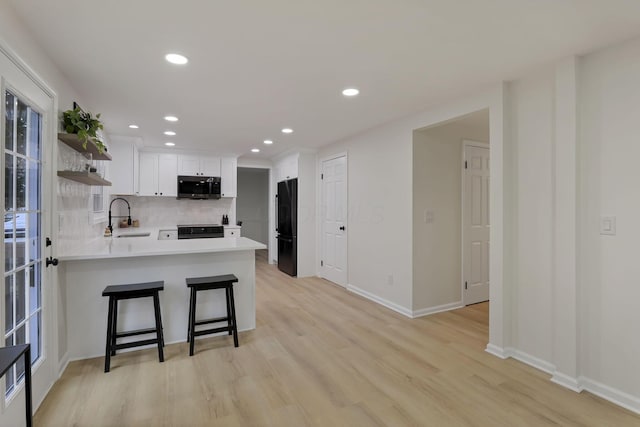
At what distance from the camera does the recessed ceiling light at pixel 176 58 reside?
230cm

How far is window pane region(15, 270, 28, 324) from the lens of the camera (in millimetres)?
1876

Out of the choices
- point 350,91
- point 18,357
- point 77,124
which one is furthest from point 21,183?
point 350,91

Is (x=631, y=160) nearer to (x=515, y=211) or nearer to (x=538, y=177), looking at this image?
(x=538, y=177)

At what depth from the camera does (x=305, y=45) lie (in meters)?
2.17

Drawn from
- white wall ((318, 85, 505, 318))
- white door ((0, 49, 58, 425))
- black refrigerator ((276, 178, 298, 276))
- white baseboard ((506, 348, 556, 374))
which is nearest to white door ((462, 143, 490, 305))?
white wall ((318, 85, 505, 318))

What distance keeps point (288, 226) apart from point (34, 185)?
4147mm

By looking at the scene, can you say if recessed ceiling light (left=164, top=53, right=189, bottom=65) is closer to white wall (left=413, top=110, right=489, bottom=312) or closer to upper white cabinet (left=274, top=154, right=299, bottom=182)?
white wall (left=413, top=110, right=489, bottom=312)

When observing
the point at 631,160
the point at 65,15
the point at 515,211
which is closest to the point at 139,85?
the point at 65,15

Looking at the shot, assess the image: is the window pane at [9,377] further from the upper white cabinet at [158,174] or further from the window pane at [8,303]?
the upper white cabinet at [158,174]

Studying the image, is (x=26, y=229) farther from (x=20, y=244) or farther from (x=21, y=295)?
(x=21, y=295)

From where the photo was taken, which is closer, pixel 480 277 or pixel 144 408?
pixel 144 408

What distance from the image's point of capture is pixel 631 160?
2.11 meters

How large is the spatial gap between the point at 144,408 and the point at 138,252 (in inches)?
48.0

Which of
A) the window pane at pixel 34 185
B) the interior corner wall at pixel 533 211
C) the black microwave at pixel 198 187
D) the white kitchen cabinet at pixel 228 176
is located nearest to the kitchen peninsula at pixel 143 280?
the window pane at pixel 34 185
